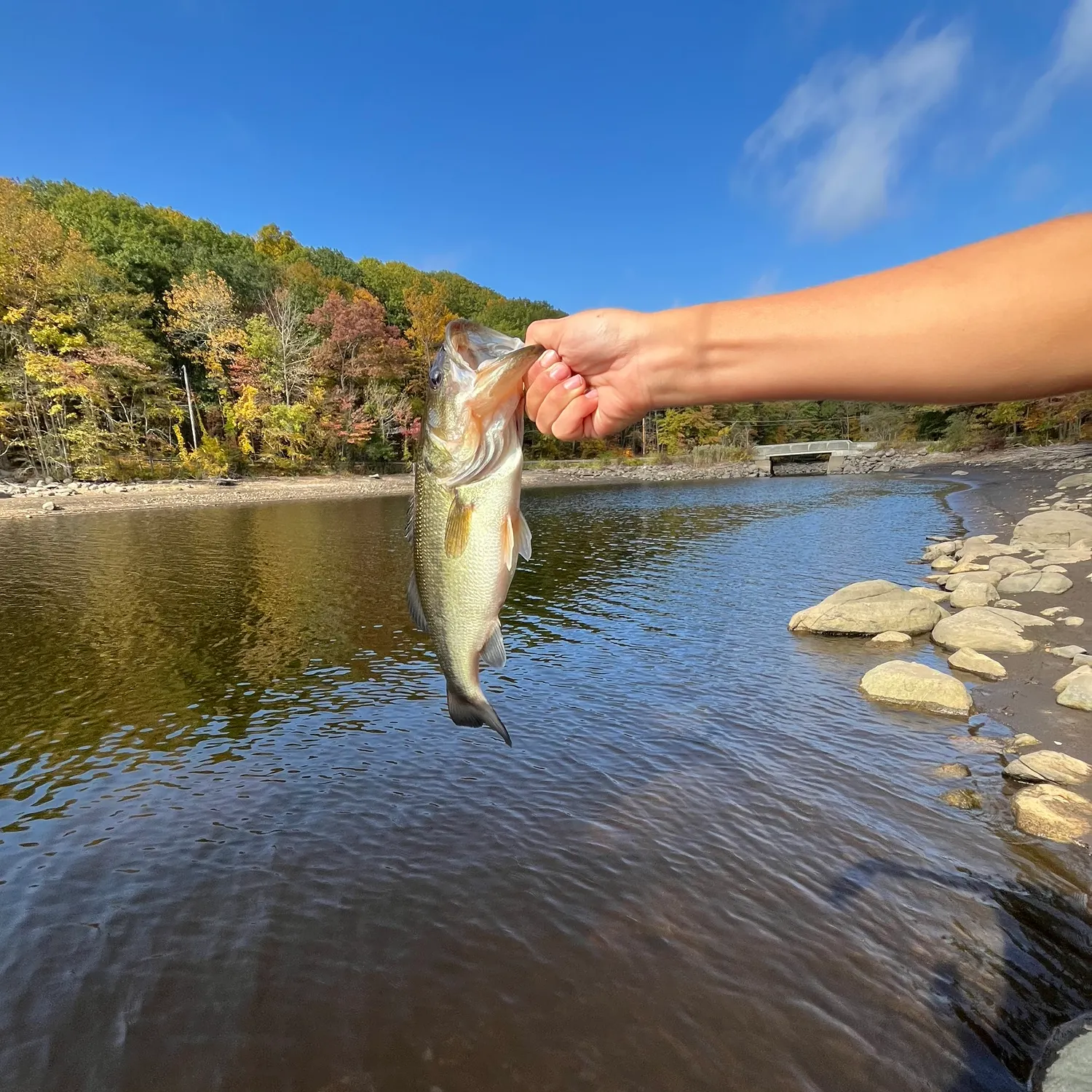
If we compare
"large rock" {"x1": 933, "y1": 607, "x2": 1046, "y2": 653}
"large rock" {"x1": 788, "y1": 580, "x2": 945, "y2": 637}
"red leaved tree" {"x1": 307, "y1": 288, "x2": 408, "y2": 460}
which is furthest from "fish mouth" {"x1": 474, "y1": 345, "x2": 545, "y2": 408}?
"red leaved tree" {"x1": 307, "y1": 288, "x2": 408, "y2": 460}

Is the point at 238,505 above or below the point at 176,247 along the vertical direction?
below

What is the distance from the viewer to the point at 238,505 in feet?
138

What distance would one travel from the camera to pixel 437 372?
2633 millimetres

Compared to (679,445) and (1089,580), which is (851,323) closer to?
(1089,580)

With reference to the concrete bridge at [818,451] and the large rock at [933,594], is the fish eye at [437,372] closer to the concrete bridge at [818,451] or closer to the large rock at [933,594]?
the large rock at [933,594]

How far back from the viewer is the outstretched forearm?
1.35m

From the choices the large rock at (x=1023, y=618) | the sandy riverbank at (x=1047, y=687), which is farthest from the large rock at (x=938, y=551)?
the large rock at (x=1023, y=618)

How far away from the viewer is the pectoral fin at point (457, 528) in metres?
2.76

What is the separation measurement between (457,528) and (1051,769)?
279 inches

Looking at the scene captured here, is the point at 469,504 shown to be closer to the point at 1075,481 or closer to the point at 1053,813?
the point at 1053,813

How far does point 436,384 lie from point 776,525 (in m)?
27.7

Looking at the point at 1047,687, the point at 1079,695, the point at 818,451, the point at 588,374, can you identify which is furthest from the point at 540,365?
the point at 818,451

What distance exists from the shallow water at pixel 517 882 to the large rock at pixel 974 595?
283 cm

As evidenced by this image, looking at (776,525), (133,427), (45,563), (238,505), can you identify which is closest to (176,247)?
(133,427)
